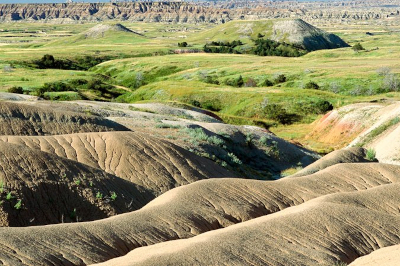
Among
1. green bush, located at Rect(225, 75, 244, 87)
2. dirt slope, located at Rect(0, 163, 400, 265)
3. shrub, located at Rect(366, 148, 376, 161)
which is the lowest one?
green bush, located at Rect(225, 75, 244, 87)

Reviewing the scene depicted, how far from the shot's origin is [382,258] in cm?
1353

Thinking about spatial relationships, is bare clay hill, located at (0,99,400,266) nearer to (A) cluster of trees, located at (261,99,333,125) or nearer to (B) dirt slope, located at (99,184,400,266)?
(B) dirt slope, located at (99,184,400,266)

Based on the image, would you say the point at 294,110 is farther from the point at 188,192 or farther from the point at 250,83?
the point at 188,192

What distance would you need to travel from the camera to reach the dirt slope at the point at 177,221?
14.0 m

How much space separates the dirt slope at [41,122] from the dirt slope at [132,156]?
5302mm

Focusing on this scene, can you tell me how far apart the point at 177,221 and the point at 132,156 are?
10670 millimetres

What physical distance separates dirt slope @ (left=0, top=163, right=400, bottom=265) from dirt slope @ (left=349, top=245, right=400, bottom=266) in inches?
32.3

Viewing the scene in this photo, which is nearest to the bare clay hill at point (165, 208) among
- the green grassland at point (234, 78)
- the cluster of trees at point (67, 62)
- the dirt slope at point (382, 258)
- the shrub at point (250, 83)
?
the dirt slope at point (382, 258)

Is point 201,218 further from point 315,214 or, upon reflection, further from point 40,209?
point 40,209

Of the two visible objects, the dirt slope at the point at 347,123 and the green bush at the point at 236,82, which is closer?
the dirt slope at the point at 347,123

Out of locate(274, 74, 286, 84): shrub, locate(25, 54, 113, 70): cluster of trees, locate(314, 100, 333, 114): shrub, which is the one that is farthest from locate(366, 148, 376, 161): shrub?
locate(25, 54, 113, 70): cluster of trees

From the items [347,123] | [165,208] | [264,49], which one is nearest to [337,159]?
[165,208]

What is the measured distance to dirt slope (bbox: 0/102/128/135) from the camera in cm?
3247

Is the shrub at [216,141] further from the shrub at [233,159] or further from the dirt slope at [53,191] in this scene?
the dirt slope at [53,191]
